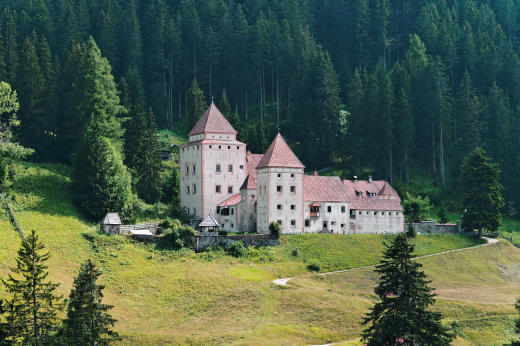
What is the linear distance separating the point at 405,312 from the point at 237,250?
2703 centimetres

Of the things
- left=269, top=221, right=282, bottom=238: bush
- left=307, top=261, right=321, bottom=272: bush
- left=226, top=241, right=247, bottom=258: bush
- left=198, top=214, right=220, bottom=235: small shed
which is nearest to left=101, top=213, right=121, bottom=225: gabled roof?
left=198, top=214, right=220, bottom=235: small shed

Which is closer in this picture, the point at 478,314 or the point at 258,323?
the point at 258,323

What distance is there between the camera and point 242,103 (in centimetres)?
11862

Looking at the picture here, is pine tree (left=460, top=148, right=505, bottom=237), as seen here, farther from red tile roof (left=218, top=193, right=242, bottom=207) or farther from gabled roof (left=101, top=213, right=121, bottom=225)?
gabled roof (left=101, top=213, right=121, bottom=225)

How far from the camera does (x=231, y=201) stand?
261ft

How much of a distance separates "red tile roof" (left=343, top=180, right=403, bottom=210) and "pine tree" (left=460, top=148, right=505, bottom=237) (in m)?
8.33

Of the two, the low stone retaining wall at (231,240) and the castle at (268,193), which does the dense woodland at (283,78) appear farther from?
the low stone retaining wall at (231,240)

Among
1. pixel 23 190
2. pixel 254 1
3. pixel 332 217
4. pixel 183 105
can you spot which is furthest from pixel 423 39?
pixel 23 190

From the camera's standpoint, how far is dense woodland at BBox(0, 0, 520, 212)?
8719 centimetres

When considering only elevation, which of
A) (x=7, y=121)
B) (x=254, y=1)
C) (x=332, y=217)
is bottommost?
(x=332, y=217)

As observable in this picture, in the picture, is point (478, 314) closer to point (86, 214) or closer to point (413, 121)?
point (86, 214)

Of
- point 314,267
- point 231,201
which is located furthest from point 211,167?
point 314,267

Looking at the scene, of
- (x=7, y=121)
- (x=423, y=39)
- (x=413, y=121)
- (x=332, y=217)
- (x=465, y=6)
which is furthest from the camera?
(x=465, y=6)

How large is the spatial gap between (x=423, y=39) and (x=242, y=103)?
119 ft
